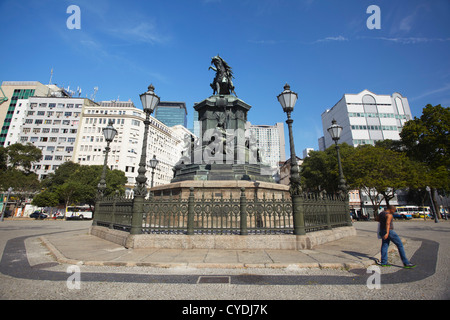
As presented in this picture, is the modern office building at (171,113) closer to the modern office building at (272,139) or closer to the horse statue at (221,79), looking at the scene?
the modern office building at (272,139)

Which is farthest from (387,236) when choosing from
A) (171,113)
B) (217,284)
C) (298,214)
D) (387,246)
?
(171,113)

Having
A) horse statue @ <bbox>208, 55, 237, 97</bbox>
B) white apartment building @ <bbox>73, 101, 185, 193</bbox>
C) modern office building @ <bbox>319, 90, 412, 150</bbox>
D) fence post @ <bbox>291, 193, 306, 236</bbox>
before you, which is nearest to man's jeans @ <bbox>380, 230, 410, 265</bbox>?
fence post @ <bbox>291, 193, 306, 236</bbox>

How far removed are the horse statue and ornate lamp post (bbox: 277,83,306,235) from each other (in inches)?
288

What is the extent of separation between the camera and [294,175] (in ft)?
23.0

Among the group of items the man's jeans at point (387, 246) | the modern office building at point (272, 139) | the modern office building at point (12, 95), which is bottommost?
the man's jeans at point (387, 246)

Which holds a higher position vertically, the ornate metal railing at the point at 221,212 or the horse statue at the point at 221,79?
the horse statue at the point at 221,79

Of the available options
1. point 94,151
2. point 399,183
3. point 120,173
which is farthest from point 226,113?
point 94,151

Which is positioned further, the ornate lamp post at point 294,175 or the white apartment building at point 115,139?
the white apartment building at point 115,139

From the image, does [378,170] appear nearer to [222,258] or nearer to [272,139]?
[222,258]

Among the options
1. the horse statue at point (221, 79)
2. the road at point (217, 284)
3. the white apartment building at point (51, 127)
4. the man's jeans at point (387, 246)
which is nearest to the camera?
the road at point (217, 284)

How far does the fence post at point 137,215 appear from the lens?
6777 mm

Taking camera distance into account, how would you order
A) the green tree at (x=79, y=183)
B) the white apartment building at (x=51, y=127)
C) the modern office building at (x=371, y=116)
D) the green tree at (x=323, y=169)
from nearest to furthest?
the green tree at (x=323, y=169) < the green tree at (x=79, y=183) < the modern office building at (x=371, y=116) < the white apartment building at (x=51, y=127)

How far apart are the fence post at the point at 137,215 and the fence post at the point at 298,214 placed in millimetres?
5112

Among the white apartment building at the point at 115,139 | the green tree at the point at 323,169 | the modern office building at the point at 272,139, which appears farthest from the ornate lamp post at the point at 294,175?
the modern office building at the point at 272,139
